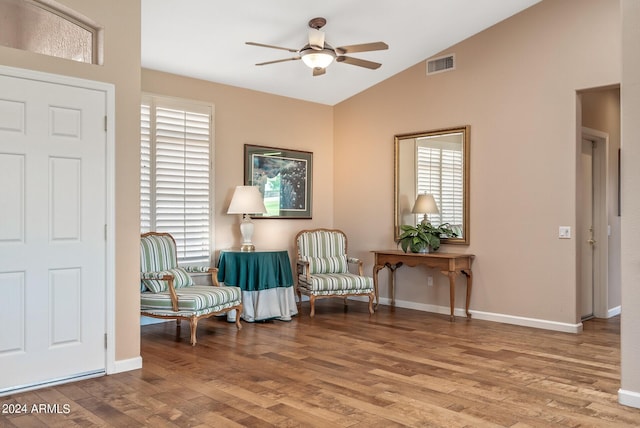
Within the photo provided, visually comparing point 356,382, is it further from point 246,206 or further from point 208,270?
point 246,206

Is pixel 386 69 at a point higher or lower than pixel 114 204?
higher

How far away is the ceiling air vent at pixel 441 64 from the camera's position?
254 inches

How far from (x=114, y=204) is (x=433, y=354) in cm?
285

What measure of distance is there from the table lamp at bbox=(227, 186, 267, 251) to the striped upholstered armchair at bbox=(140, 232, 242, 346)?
0.66 metres

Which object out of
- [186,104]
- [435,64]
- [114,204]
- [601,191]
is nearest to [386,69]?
[435,64]

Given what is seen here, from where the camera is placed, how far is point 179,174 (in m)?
6.16

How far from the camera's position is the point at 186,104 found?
20.4 ft

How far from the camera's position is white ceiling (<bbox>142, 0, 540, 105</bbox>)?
5051 mm

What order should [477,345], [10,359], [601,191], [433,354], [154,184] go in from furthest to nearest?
1. [601,191]
2. [154,184]
3. [477,345]
4. [433,354]
5. [10,359]

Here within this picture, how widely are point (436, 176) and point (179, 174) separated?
10.1ft

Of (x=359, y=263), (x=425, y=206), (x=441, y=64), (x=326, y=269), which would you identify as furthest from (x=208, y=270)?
(x=441, y=64)

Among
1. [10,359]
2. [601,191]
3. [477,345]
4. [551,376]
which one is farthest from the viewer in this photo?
[601,191]

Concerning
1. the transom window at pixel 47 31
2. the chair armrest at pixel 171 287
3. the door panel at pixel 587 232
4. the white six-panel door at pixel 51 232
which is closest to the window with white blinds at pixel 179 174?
the chair armrest at pixel 171 287

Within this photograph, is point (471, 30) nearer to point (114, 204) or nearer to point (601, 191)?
point (601, 191)
